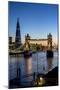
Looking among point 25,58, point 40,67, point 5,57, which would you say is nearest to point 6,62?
point 5,57

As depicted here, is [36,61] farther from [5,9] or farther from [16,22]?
[5,9]

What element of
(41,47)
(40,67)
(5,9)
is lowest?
(40,67)

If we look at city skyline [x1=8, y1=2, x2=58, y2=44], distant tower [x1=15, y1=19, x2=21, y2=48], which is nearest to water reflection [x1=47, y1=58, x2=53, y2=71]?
city skyline [x1=8, y1=2, x2=58, y2=44]

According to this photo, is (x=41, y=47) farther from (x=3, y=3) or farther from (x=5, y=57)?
(x=3, y=3)

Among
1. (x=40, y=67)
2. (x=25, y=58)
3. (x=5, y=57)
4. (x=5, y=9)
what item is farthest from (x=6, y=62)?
(x=5, y=9)

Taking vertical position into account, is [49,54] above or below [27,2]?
below

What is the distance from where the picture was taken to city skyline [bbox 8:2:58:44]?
8.05 ft

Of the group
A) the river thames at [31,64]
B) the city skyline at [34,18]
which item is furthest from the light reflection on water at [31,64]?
the city skyline at [34,18]

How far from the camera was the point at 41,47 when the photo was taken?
8.34 feet

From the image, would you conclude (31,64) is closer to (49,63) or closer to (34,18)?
(49,63)

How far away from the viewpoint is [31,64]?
2494 mm

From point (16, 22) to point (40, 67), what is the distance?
592 mm

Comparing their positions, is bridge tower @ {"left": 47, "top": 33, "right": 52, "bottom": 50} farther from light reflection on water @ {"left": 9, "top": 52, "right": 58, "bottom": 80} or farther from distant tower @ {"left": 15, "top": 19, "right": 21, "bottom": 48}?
distant tower @ {"left": 15, "top": 19, "right": 21, "bottom": 48}

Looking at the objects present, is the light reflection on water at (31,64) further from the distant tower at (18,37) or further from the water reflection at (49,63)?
the distant tower at (18,37)
